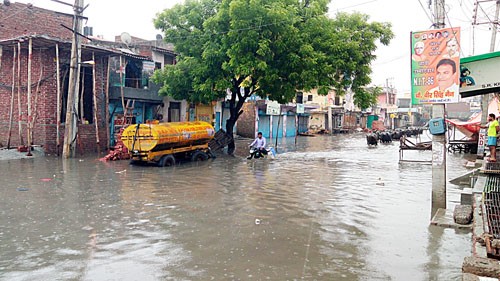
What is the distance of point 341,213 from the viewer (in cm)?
901

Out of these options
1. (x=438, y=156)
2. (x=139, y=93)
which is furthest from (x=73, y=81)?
(x=438, y=156)

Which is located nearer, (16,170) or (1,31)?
(16,170)

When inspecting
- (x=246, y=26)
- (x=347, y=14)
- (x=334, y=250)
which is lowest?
(x=334, y=250)

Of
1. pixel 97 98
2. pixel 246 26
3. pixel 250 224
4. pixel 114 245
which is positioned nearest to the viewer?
pixel 114 245

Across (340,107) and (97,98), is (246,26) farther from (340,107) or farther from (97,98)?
(340,107)

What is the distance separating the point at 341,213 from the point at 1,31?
2144cm

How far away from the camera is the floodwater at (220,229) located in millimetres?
5633

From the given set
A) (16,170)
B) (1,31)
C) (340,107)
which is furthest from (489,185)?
(340,107)

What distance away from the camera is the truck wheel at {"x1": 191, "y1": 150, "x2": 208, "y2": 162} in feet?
62.6

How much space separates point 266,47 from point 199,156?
19.0 feet

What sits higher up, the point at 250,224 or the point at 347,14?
the point at 347,14

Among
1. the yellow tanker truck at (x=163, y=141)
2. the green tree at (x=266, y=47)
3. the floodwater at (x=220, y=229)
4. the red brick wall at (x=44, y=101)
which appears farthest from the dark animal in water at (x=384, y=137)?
the red brick wall at (x=44, y=101)

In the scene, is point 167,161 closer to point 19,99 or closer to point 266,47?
point 266,47

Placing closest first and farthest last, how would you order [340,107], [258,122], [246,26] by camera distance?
[246,26] → [258,122] → [340,107]
